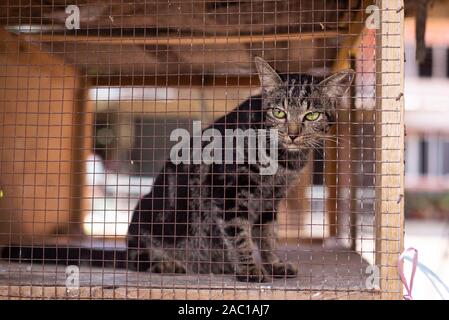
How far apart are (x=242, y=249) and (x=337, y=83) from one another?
0.80 m

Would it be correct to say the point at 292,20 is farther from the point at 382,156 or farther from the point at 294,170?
the point at 382,156

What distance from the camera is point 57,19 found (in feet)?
8.45

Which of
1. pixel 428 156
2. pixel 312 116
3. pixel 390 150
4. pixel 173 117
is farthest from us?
pixel 428 156

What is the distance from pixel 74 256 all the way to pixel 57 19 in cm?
110

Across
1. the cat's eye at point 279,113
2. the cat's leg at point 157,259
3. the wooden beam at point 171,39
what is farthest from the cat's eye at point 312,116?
the cat's leg at point 157,259

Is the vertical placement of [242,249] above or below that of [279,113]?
below

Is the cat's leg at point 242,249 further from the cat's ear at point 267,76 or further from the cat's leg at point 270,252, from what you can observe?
the cat's ear at point 267,76

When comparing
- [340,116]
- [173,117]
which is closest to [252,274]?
[340,116]

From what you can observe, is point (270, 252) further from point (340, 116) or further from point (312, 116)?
point (340, 116)

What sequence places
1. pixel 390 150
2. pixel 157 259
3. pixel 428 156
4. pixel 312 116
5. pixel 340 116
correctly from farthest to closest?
pixel 428 156 → pixel 340 116 → pixel 157 259 → pixel 312 116 → pixel 390 150

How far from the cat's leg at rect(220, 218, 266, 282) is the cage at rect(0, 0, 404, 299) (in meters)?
0.05

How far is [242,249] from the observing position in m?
2.27

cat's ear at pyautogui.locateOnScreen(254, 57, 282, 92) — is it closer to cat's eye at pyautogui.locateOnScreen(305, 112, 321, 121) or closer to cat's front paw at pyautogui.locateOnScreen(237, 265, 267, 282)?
cat's eye at pyautogui.locateOnScreen(305, 112, 321, 121)
